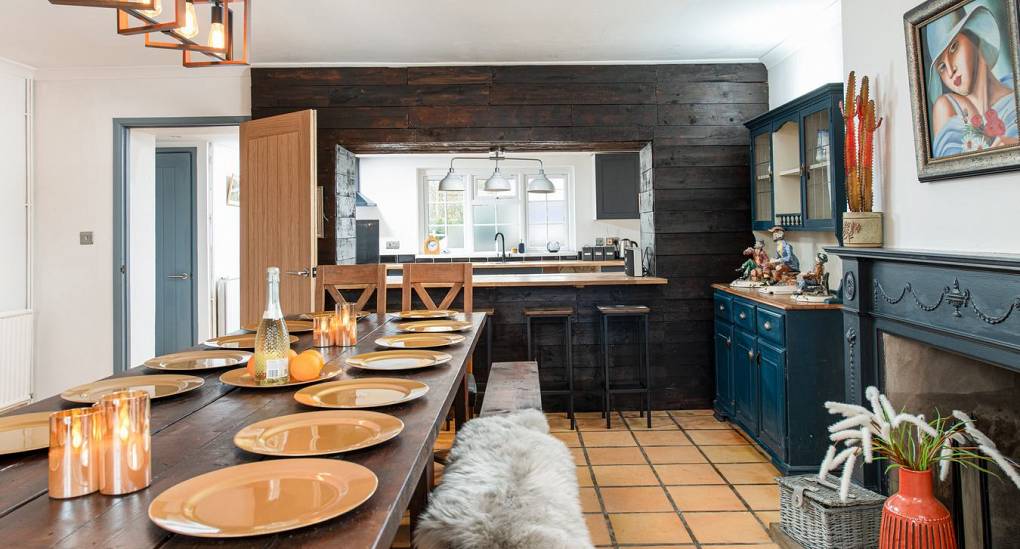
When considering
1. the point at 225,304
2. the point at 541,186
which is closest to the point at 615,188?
the point at 541,186

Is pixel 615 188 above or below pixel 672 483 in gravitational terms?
above

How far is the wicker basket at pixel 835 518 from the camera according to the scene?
6.83ft

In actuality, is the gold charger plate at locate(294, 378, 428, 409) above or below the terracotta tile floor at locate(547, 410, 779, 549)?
above

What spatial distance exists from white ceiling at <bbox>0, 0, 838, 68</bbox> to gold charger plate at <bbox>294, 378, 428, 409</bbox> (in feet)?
7.94

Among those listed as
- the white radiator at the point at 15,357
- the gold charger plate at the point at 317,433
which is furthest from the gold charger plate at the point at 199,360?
the white radiator at the point at 15,357

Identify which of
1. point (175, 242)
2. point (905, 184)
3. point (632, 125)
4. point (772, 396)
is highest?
point (632, 125)

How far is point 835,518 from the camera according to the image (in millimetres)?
2082

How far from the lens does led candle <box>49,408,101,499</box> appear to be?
0.83 metres

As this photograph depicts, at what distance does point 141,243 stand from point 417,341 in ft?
11.5

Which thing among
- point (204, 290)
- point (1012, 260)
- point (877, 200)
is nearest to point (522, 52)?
point (877, 200)

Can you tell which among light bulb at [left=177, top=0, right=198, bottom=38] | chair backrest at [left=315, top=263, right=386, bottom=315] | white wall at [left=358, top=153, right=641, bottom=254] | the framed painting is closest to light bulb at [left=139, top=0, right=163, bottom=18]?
light bulb at [left=177, top=0, right=198, bottom=38]

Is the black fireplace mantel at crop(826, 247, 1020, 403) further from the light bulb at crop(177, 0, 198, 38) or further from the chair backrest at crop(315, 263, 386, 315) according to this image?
the light bulb at crop(177, 0, 198, 38)

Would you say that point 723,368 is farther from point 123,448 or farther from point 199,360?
point 123,448

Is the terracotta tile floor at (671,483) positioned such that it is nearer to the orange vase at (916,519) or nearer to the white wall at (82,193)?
the orange vase at (916,519)
